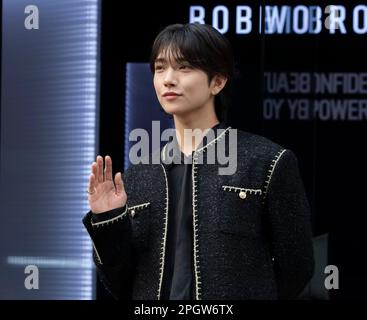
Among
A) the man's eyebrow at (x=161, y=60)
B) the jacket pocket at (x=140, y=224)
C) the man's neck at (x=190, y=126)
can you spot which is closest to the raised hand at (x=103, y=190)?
the jacket pocket at (x=140, y=224)

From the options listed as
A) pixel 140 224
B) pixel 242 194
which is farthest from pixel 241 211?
pixel 140 224

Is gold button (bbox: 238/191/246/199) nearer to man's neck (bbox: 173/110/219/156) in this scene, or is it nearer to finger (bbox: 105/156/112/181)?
man's neck (bbox: 173/110/219/156)

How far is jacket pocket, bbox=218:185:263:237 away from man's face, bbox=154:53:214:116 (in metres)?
0.28

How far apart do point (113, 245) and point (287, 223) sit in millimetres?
493

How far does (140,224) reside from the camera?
2619mm

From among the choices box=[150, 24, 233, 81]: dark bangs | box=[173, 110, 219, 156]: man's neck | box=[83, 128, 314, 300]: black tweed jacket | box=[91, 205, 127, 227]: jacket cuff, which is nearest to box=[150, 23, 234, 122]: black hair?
box=[150, 24, 233, 81]: dark bangs

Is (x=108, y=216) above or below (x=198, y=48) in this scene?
below

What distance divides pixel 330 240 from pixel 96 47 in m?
1.67

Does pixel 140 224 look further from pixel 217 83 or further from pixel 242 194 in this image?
pixel 217 83

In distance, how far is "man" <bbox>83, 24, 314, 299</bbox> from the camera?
99.1 inches
